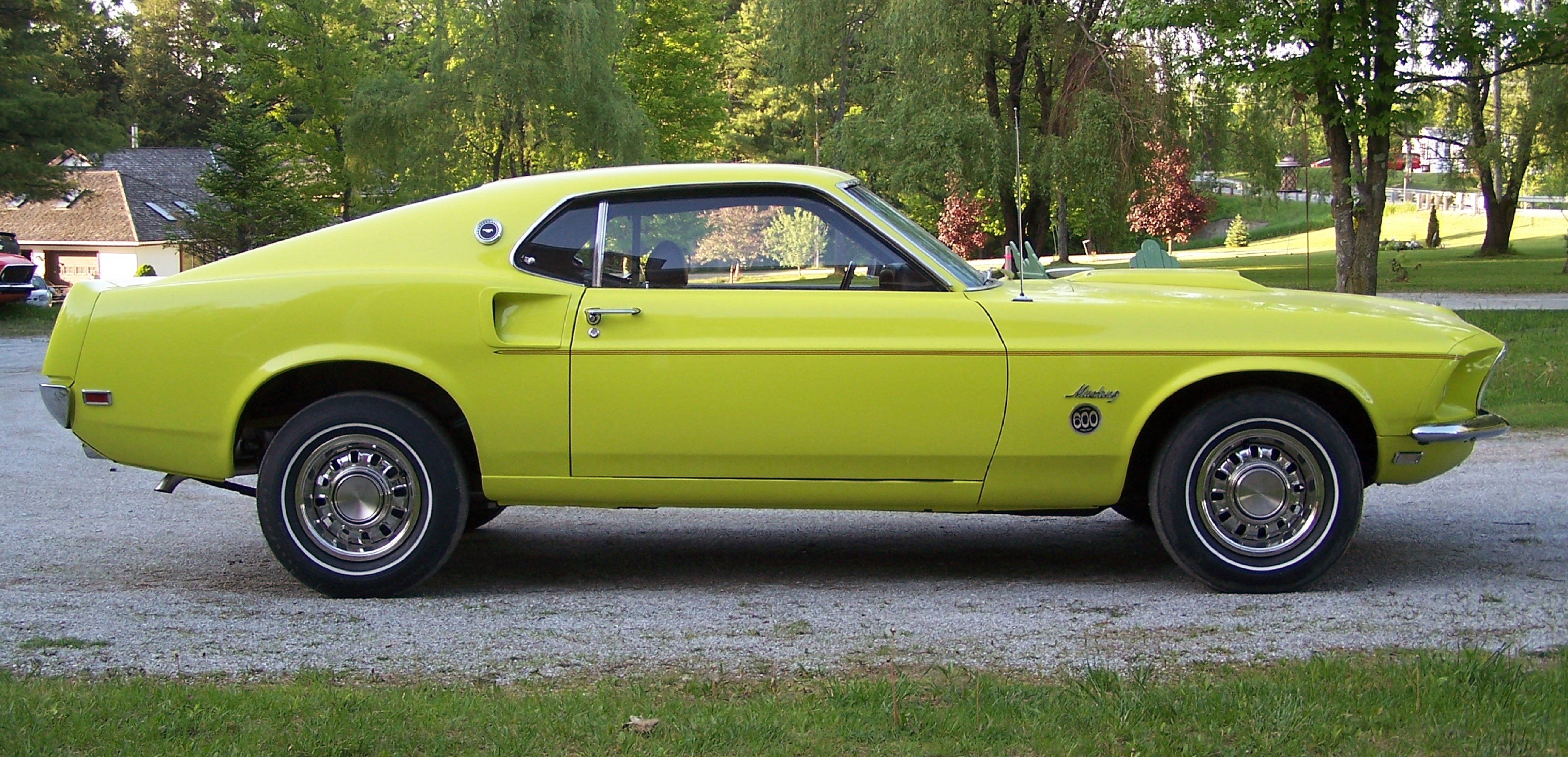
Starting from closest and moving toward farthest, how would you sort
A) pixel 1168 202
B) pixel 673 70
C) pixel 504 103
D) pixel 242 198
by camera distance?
pixel 242 198 → pixel 504 103 → pixel 673 70 → pixel 1168 202

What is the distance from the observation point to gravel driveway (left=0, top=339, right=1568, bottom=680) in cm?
427

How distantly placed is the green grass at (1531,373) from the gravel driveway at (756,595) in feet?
8.51

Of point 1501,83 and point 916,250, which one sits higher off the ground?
point 1501,83

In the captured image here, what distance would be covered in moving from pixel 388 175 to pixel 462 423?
29283mm

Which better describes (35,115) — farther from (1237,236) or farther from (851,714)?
(1237,236)

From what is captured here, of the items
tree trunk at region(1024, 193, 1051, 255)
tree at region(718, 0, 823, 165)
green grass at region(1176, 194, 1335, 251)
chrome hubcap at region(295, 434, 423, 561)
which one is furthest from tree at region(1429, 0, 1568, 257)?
tree at region(718, 0, 823, 165)

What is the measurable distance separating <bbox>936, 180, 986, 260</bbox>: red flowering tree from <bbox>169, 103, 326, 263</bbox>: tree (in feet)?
72.9

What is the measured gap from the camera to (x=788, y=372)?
4.89 metres

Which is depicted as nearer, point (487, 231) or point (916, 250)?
point (916, 250)

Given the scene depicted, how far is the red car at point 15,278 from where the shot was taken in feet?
81.9

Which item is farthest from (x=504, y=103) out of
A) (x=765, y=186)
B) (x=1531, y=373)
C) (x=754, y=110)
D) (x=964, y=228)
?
(x=754, y=110)

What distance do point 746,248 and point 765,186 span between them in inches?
10.0

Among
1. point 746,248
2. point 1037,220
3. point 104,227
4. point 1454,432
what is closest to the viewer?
point 1454,432

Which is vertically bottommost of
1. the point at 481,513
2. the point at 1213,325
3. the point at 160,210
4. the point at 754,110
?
the point at 481,513
